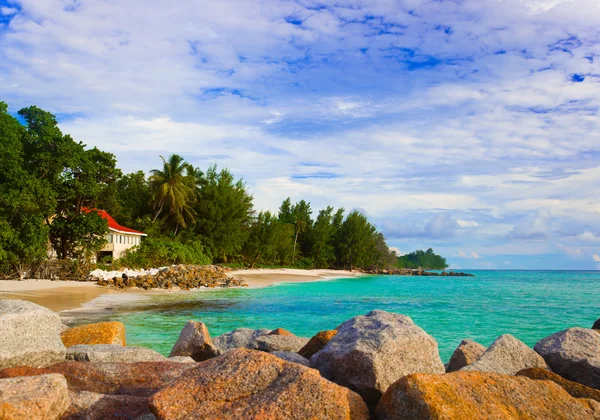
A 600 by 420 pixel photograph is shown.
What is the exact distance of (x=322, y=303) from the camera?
27.1m

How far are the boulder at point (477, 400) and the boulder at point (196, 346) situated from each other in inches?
180

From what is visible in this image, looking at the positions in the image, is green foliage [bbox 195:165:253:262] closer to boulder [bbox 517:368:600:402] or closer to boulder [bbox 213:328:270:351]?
boulder [bbox 213:328:270:351]

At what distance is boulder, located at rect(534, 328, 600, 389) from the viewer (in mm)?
6367

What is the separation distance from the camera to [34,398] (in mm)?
3760

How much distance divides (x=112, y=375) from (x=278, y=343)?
3547mm

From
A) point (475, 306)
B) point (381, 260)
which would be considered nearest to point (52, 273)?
point (475, 306)

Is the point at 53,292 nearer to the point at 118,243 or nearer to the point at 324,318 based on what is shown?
the point at 324,318

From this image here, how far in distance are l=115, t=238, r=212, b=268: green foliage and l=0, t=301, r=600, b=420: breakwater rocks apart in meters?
34.4

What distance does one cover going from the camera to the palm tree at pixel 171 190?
2096 inches

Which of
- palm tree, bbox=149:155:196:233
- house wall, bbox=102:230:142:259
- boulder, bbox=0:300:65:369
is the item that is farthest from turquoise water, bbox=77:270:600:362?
palm tree, bbox=149:155:196:233

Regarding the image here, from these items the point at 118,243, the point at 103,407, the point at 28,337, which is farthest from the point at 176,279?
the point at 103,407

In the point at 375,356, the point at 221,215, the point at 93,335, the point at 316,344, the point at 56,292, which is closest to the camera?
the point at 375,356

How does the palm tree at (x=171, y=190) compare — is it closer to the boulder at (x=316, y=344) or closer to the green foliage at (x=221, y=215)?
the green foliage at (x=221, y=215)

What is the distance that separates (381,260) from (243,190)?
142 ft
